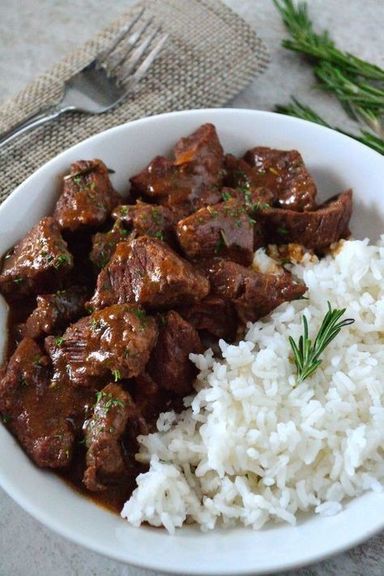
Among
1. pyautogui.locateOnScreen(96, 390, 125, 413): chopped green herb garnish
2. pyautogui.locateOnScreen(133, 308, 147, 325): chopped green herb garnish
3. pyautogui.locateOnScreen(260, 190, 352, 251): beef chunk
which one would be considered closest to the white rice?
pyautogui.locateOnScreen(96, 390, 125, 413): chopped green herb garnish

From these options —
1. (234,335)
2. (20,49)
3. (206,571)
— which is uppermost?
(20,49)

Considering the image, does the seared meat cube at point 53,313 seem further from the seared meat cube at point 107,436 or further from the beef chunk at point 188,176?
the beef chunk at point 188,176

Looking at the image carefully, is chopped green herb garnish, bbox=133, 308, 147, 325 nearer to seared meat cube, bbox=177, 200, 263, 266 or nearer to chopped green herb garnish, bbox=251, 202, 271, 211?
seared meat cube, bbox=177, 200, 263, 266

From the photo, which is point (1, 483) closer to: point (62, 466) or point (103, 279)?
point (62, 466)

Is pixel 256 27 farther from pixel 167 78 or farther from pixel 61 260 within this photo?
pixel 61 260

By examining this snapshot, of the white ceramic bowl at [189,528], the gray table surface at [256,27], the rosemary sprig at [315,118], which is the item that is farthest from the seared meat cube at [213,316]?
the gray table surface at [256,27]

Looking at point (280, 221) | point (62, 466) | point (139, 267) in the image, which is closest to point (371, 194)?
point (280, 221)
